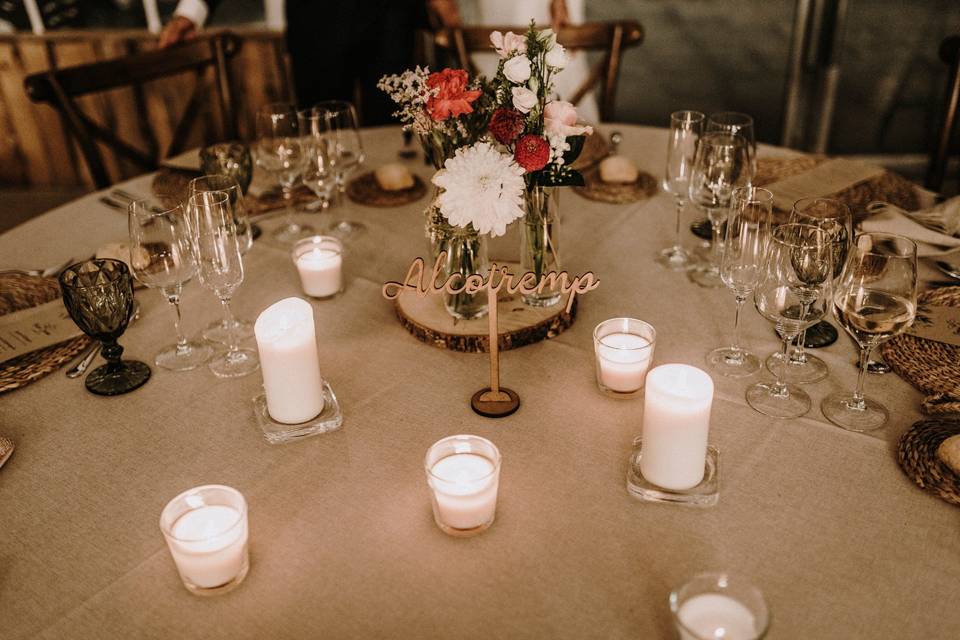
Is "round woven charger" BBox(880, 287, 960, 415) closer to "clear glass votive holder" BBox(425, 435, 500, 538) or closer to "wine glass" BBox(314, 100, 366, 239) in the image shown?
"clear glass votive holder" BBox(425, 435, 500, 538)

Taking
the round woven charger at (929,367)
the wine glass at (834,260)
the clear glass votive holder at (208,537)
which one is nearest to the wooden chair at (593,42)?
the wine glass at (834,260)

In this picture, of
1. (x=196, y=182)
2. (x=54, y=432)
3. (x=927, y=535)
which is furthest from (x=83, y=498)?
(x=927, y=535)

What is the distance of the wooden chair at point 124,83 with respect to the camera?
1.99 metres

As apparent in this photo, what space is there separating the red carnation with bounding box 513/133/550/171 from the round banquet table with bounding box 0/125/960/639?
0.30 meters

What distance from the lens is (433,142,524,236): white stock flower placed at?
3.37 ft

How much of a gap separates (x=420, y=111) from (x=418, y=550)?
2.00 feet

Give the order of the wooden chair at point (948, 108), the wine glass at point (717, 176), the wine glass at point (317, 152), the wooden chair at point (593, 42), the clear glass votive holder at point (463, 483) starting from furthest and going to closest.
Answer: the wooden chair at point (593, 42) < the wooden chair at point (948, 108) < the wine glass at point (317, 152) < the wine glass at point (717, 176) < the clear glass votive holder at point (463, 483)

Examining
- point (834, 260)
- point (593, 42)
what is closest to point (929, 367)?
point (834, 260)

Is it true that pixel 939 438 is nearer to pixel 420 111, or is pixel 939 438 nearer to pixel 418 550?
pixel 418 550

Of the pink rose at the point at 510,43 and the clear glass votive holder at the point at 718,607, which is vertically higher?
the pink rose at the point at 510,43

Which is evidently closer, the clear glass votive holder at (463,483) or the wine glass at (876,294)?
the clear glass votive holder at (463,483)

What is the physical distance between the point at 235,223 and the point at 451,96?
0.42 meters

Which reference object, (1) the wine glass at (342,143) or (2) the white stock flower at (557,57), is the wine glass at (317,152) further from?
(2) the white stock flower at (557,57)

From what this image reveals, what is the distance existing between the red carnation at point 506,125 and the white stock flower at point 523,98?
0.02m
